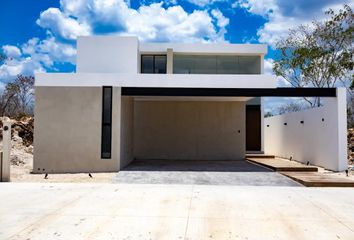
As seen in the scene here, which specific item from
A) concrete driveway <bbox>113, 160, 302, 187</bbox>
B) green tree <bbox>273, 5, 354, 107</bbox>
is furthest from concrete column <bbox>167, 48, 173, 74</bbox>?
concrete driveway <bbox>113, 160, 302, 187</bbox>

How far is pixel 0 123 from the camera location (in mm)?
20156

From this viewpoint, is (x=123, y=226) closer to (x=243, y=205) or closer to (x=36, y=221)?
(x=36, y=221)

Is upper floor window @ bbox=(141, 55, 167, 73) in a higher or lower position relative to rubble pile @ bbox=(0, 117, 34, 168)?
higher

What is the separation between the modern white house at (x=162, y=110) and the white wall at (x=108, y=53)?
49 mm

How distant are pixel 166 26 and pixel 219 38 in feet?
18.4

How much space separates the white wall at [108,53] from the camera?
53.2 ft

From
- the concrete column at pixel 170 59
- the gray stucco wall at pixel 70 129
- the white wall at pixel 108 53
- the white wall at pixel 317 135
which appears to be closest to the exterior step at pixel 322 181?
the white wall at pixel 317 135

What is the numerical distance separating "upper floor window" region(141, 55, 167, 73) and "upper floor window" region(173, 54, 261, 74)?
2.53ft

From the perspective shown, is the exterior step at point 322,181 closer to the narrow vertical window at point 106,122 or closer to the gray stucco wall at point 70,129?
the gray stucco wall at point 70,129

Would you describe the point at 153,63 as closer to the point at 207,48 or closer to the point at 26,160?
the point at 207,48

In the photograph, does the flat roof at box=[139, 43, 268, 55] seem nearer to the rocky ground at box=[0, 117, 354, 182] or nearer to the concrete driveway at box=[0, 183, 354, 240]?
the rocky ground at box=[0, 117, 354, 182]

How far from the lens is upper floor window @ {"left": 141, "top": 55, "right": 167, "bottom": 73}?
20.9 meters

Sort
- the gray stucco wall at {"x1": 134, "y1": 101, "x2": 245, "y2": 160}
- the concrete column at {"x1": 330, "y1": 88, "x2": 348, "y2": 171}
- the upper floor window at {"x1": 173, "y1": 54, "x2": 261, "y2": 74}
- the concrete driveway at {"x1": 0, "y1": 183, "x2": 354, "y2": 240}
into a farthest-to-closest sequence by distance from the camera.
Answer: the upper floor window at {"x1": 173, "y1": 54, "x2": 261, "y2": 74}
the gray stucco wall at {"x1": 134, "y1": 101, "x2": 245, "y2": 160}
the concrete column at {"x1": 330, "y1": 88, "x2": 348, "y2": 171}
the concrete driveway at {"x1": 0, "y1": 183, "x2": 354, "y2": 240}

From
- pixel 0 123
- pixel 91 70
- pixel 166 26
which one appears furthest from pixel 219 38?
pixel 0 123
